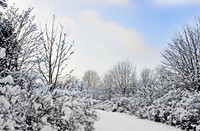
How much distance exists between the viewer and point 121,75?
152ft

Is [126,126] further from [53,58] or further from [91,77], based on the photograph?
[91,77]

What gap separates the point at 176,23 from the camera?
2398 cm

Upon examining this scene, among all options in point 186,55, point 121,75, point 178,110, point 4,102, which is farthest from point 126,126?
point 121,75

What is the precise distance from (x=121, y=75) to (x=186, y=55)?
25339 millimetres

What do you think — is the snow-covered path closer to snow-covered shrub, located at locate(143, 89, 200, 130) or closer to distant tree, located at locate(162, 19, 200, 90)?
snow-covered shrub, located at locate(143, 89, 200, 130)

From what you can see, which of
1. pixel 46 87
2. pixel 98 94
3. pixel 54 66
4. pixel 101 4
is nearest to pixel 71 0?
pixel 101 4

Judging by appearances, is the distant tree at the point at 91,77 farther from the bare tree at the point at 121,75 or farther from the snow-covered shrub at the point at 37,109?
the snow-covered shrub at the point at 37,109

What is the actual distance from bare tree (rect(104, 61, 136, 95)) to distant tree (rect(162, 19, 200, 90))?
70.8ft

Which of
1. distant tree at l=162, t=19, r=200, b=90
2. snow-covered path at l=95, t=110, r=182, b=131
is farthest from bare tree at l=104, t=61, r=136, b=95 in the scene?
snow-covered path at l=95, t=110, r=182, b=131

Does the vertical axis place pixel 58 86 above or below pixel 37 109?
above

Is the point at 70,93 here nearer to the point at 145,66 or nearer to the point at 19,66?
the point at 19,66

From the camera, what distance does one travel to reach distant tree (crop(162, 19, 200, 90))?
1977 centimetres

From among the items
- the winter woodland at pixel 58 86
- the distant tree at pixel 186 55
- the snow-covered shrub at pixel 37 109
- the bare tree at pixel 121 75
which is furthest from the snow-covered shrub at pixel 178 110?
the bare tree at pixel 121 75

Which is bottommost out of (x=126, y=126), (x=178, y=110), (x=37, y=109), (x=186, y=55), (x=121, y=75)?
(x=126, y=126)
